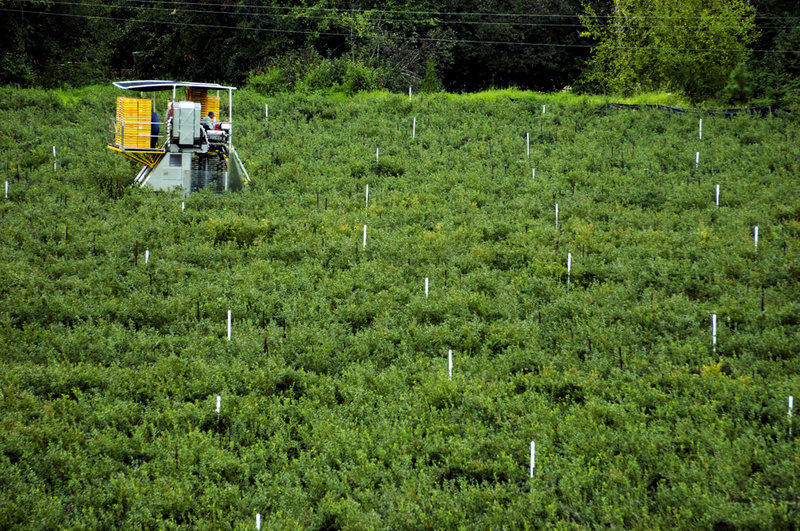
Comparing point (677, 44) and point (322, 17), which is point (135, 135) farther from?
point (677, 44)

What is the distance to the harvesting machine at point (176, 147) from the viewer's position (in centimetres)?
1981

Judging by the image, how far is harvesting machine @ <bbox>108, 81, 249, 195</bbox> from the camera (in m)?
19.8

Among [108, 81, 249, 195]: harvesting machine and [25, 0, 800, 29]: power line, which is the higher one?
[25, 0, 800, 29]: power line

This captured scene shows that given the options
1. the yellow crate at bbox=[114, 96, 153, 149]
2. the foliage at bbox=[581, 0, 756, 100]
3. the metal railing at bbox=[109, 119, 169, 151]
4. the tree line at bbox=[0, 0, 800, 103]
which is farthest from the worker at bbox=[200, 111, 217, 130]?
the foliage at bbox=[581, 0, 756, 100]

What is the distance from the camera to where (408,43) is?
40.7 meters

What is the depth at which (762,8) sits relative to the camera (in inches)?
1688

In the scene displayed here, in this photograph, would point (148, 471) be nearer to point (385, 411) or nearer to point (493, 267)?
point (385, 411)

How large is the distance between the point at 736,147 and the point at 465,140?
30.5 feet

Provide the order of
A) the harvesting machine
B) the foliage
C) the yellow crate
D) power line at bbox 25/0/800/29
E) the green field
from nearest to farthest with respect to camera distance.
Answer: the green field → the harvesting machine → the yellow crate → the foliage → power line at bbox 25/0/800/29

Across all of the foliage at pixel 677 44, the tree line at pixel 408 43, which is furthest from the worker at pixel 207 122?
the foliage at pixel 677 44

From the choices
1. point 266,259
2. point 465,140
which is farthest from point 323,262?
point 465,140

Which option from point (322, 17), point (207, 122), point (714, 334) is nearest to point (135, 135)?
point (207, 122)

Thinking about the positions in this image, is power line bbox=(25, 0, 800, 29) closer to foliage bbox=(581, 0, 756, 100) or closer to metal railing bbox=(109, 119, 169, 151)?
foliage bbox=(581, 0, 756, 100)

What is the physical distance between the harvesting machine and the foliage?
20.4 m
